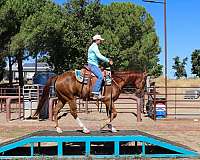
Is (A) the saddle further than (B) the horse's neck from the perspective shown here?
No

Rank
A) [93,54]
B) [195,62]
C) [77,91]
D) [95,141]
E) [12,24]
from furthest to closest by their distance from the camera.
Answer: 1. [195,62]
2. [12,24]
3. [77,91]
4. [93,54]
5. [95,141]

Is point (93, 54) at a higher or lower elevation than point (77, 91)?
higher

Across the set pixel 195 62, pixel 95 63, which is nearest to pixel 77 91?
pixel 95 63

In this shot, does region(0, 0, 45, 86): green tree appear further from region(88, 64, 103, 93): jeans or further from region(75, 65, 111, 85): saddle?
region(88, 64, 103, 93): jeans

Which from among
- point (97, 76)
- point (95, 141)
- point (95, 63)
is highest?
point (95, 63)

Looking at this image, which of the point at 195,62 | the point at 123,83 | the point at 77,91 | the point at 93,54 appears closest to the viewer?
the point at 93,54

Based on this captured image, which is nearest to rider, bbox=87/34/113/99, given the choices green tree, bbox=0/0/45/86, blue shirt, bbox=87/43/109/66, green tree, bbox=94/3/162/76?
blue shirt, bbox=87/43/109/66

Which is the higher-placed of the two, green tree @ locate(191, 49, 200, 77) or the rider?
green tree @ locate(191, 49, 200, 77)

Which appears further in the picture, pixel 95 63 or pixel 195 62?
pixel 195 62

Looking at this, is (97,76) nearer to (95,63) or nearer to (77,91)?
(95,63)

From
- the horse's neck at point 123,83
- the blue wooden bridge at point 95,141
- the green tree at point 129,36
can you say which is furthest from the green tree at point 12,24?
the blue wooden bridge at point 95,141

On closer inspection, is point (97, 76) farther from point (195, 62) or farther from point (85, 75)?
point (195, 62)

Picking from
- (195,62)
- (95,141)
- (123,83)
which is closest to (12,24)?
(123,83)

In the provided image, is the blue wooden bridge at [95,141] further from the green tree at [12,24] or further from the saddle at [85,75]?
the green tree at [12,24]
